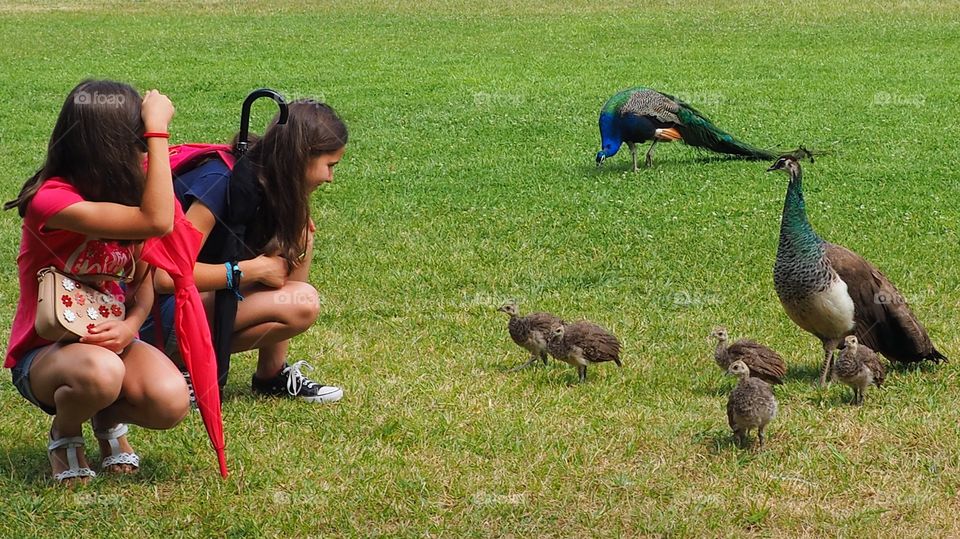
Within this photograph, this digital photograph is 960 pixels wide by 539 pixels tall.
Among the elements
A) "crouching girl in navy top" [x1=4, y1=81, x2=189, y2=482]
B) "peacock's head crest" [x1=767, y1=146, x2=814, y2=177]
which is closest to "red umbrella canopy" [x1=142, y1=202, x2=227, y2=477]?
"crouching girl in navy top" [x1=4, y1=81, x2=189, y2=482]

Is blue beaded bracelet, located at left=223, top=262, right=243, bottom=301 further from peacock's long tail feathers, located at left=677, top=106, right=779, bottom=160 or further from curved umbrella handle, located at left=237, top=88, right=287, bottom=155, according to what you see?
peacock's long tail feathers, located at left=677, top=106, right=779, bottom=160

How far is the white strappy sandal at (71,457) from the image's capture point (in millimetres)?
4625

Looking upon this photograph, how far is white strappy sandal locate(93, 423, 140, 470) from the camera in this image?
4.77 meters

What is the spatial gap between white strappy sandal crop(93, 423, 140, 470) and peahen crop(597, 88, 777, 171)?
7.71 meters

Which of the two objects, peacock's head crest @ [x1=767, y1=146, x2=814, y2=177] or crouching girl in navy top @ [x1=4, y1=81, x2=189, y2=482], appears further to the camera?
peacock's head crest @ [x1=767, y1=146, x2=814, y2=177]

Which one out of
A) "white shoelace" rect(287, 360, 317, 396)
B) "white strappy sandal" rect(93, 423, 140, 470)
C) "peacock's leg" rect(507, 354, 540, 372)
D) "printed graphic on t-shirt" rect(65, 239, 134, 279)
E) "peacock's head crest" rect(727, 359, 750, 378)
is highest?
"printed graphic on t-shirt" rect(65, 239, 134, 279)

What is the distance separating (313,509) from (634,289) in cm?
363

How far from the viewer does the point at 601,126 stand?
12070 millimetres

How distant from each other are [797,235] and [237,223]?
2734 millimetres

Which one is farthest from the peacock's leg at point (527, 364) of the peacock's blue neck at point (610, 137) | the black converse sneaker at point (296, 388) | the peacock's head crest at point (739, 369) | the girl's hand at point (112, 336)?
the peacock's blue neck at point (610, 137)

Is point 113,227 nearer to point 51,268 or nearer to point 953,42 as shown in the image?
point 51,268

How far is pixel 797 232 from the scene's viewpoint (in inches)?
236

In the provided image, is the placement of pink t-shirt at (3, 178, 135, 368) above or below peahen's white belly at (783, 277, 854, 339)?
above

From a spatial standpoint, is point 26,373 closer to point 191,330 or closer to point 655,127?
point 191,330
